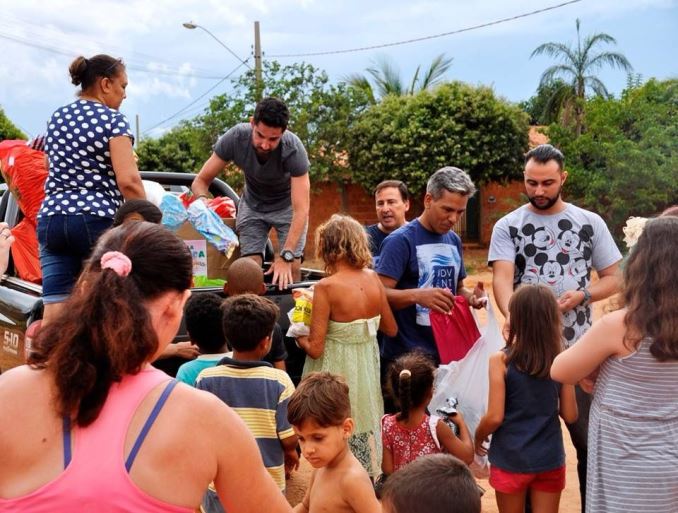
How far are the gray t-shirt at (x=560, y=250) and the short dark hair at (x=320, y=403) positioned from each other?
5.37ft

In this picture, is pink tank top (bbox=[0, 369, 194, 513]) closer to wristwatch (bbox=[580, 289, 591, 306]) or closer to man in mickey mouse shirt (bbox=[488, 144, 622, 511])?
man in mickey mouse shirt (bbox=[488, 144, 622, 511])

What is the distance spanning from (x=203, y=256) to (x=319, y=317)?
1.35 meters

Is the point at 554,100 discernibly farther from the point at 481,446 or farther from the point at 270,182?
the point at 481,446

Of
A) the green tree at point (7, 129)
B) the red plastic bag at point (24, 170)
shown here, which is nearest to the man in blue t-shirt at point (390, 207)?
the red plastic bag at point (24, 170)

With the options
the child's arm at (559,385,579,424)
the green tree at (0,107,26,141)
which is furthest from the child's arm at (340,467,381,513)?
the green tree at (0,107,26,141)

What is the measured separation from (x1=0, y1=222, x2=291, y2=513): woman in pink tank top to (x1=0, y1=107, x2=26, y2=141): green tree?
3215cm

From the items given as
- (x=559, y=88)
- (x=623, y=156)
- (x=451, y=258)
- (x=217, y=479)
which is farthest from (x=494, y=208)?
(x=217, y=479)

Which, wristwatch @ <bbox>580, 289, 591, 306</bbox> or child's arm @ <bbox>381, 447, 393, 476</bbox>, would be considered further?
wristwatch @ <bbox>580, 289, 591, 306</bbox>

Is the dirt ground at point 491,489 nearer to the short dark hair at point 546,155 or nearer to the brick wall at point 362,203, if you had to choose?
the short dark hair at point 546,155

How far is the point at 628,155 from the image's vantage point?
19734 mm

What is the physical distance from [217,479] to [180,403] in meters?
0.23

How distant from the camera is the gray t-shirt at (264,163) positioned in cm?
548

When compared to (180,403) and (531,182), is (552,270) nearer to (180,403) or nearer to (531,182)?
(531,182)

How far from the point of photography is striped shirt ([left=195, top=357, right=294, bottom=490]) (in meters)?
3.59
